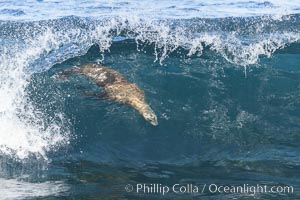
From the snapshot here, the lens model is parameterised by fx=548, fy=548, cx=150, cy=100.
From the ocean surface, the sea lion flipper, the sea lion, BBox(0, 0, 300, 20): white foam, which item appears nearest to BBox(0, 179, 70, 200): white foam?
the ocean surface

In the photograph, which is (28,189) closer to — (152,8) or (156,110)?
(156,110)

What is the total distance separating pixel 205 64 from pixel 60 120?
3.10 m

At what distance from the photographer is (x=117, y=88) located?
329 inches

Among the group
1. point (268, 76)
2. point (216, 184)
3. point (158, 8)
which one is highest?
point (158, 8)

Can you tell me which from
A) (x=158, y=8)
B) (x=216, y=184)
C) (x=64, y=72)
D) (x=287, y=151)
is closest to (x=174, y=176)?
(x=216, y=184)

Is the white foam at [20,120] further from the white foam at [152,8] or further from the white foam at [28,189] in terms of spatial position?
the white foam at [152,8]

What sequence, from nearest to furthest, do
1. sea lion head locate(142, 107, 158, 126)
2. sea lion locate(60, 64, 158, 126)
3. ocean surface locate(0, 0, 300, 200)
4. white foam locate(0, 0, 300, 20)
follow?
ocean surface locate(0, 0, 300, 200) < sea lion head locate(142, 107, 158, 126) < sea lion locate(60, 64, 158, 126) < white foam locate(0, 0, 300, 20)

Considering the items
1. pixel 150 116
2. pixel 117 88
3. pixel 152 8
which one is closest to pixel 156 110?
pixel 150 116

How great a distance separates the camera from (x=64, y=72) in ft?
29.9

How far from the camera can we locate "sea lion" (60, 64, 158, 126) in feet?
26.2

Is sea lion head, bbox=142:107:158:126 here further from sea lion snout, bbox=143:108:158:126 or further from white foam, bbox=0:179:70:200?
white foam, bbox=0:179:70:200

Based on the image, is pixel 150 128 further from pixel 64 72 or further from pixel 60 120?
pixel 64 72

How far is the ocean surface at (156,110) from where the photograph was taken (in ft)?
19.3

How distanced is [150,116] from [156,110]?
375mm
